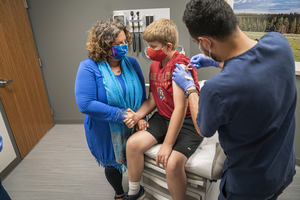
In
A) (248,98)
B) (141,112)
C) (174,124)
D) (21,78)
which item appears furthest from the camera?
(21,78)

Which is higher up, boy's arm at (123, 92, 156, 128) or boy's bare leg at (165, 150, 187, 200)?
boy's arm at (123, 92, 156, 128)

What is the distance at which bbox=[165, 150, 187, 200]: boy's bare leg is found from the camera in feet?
3.79

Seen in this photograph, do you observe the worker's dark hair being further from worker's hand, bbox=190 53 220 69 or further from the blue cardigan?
the blue cardigan

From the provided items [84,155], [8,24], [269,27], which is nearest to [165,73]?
[269,27]

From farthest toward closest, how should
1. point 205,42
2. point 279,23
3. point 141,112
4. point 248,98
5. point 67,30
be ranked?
point 67,30
point 279,23
point 141,112
point 205,42
point 248,98

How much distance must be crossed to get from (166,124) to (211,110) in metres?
0.72

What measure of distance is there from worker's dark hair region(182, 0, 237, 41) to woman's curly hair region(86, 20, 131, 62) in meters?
0.64

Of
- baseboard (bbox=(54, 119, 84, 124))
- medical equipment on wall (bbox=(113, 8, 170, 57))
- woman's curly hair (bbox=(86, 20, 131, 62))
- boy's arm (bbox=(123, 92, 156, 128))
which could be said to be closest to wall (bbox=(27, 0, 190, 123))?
medical equipment on wall (bbox=(113, 8, 170, 57))

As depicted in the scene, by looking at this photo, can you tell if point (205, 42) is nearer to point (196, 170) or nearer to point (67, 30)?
point (196, 170)

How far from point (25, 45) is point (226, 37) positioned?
2.57 metres

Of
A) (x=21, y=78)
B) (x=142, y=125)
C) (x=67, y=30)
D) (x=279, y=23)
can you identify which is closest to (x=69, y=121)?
Result: (x=21, y=78)

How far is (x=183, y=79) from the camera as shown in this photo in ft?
3.68

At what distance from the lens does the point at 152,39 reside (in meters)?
1.25

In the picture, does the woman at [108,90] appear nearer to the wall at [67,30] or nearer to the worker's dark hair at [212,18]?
the worker's dark hair at [212,18]
